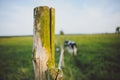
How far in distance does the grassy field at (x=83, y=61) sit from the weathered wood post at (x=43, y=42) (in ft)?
7.56

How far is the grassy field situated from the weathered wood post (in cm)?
230

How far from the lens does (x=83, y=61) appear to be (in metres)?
4.99

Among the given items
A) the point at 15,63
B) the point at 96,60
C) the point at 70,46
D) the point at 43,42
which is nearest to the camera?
the point at 43,42

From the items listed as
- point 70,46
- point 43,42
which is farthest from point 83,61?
point 43,42

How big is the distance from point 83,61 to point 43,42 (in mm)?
3662

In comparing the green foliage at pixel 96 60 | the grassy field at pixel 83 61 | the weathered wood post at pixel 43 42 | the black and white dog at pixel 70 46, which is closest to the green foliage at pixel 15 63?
the grassy field at pixel 83 61

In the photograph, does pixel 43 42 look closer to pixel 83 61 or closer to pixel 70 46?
pixel 83 61

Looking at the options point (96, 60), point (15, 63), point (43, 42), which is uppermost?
point (43, 42)

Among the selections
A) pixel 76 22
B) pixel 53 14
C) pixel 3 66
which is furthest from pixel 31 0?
pixel 53 14

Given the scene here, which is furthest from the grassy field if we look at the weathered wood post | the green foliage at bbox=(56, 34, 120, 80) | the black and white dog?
the weathered wood post

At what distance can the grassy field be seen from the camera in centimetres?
407

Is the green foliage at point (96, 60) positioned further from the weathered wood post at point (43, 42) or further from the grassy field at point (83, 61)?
the weathered wood post at point (43, 42)

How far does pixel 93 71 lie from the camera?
13.9ft

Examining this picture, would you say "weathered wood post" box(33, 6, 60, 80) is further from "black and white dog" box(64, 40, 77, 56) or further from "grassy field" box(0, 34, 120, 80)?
"black and white dog" box(64, 40, 77, 56)
